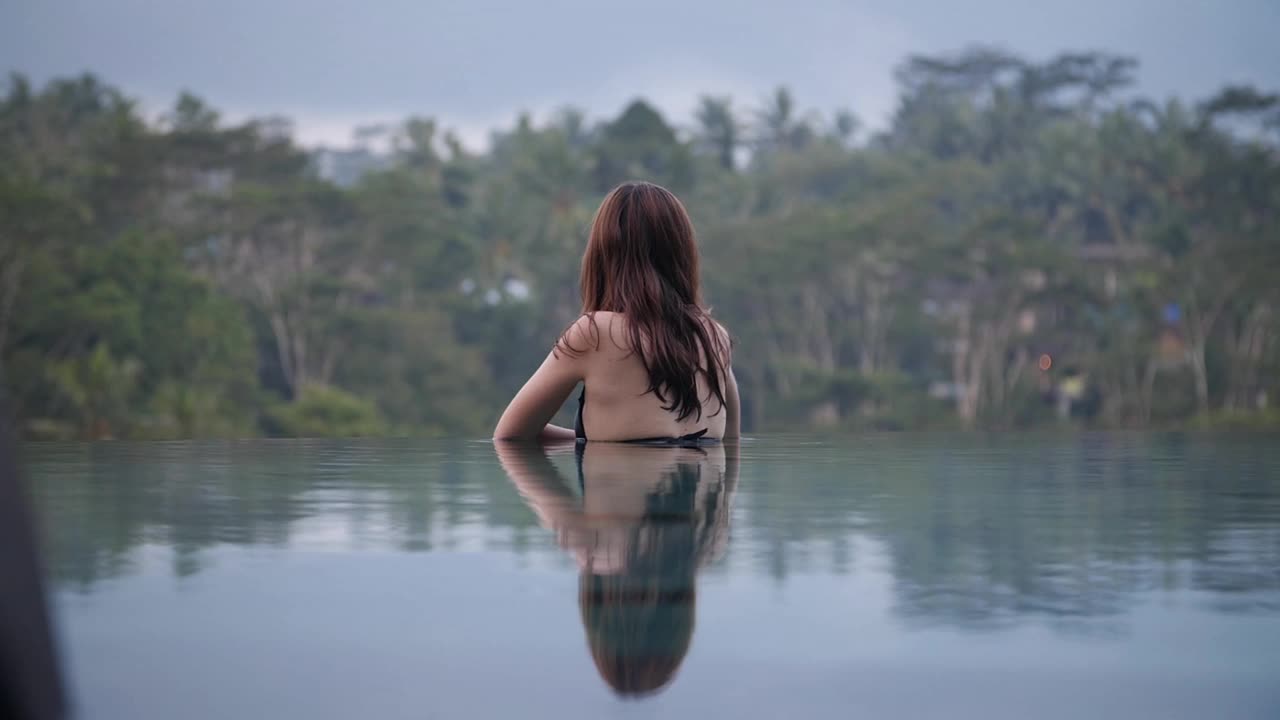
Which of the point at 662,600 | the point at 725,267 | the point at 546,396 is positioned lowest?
the point at 662,600

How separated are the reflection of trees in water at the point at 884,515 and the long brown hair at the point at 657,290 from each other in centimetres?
16

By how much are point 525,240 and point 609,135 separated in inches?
109

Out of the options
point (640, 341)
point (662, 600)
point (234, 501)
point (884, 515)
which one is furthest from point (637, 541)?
point (640, 341)

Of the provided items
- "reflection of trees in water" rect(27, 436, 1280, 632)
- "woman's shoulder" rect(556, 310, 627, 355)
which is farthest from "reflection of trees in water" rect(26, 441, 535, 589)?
"woman's shoulder" rect(556, 310, 627, 355)

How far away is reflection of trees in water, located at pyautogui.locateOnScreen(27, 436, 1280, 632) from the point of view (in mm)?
839

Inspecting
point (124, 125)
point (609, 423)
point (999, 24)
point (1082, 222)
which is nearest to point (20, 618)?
point (609, 423)

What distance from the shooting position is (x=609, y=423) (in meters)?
2.02

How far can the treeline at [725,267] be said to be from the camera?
70.9ft

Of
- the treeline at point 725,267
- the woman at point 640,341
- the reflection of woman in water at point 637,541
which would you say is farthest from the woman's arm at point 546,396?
the treeline at point 725,267

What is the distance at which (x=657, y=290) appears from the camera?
1.95 m

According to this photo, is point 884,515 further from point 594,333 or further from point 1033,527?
point 594,333

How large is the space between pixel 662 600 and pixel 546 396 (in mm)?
1269

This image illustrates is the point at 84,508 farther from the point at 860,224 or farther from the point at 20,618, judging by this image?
the point at 860,224

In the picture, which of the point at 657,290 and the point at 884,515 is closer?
the point at 884,515
